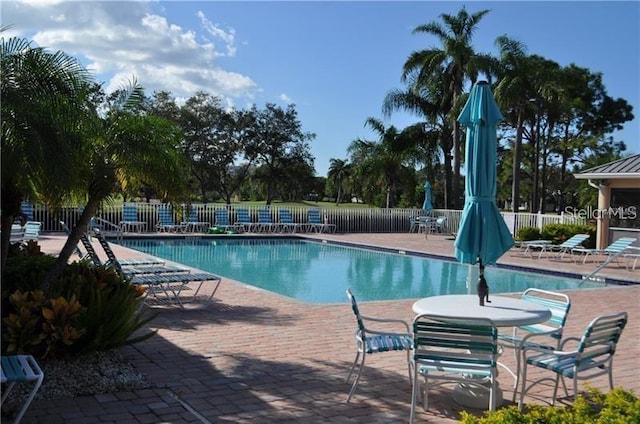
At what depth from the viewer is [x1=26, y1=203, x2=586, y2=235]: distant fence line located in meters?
21.3

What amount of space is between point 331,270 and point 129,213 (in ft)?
31.7

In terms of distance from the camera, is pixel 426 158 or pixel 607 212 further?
pixel 426 158

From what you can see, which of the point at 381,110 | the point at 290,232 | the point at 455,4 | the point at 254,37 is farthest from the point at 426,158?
the point at 254,37

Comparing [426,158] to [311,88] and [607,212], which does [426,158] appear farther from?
[311,88]

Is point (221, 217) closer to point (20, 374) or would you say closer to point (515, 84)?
point (515, 84)

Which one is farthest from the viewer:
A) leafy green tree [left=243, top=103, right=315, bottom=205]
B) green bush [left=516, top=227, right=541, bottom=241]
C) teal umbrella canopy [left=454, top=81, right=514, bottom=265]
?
leafy green tree [left=243, top=103, right=315, bottom=205]

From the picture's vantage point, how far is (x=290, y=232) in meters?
24.2

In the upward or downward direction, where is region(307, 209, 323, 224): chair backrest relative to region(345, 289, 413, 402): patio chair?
upward

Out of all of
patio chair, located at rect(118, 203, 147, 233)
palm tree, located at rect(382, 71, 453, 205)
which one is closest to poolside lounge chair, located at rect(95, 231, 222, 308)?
patio chair, located at rect(118, 203, 147, 233)

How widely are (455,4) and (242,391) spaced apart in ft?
87.2

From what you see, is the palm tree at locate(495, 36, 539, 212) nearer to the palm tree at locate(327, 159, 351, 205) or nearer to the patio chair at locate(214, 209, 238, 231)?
the patio chair at locate(214, 209, 238, 231)

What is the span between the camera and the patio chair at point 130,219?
21.8 m

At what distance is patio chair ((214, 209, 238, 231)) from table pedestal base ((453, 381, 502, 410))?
1896 cm

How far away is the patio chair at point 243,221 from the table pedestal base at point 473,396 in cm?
1942
